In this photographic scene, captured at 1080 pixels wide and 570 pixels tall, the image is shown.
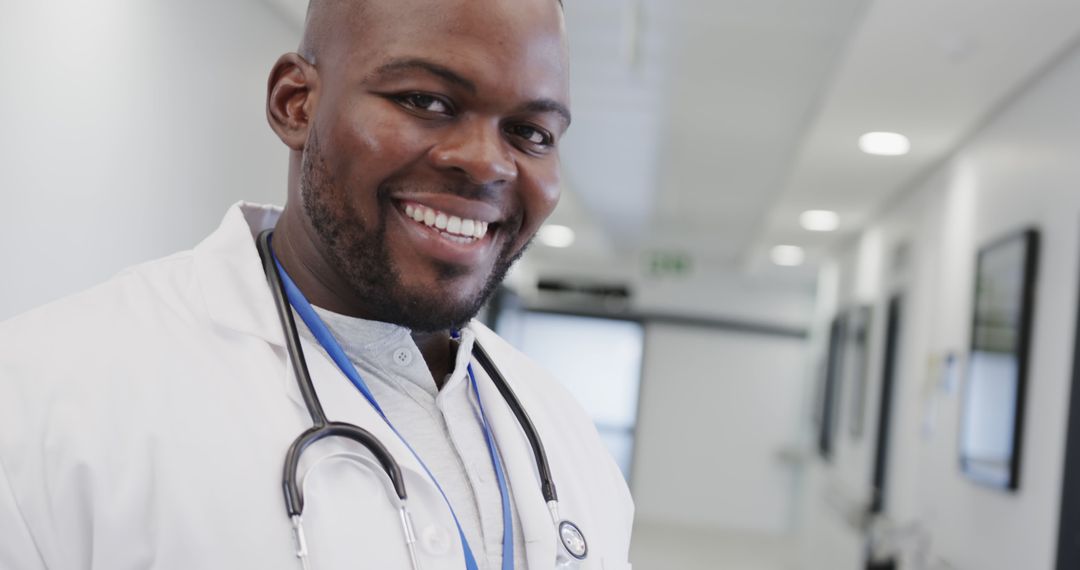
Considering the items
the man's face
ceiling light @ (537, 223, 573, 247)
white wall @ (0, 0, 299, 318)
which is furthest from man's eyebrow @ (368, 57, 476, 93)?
ceiling light @ (537, 223, 573, 247)

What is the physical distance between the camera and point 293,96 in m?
1.11

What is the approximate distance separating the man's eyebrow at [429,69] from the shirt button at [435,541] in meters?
0.40

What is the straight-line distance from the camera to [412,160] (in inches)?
39.6

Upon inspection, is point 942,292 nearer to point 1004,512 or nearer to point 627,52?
point 1004,512

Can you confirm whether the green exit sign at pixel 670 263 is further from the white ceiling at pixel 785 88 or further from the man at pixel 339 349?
the man at pixel 339 349

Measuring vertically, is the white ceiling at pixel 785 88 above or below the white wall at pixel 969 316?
above

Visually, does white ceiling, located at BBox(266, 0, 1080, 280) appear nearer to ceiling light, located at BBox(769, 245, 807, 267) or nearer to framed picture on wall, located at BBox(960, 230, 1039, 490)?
framed picture on wall, located at BBox(960, 230, 1039, 490)

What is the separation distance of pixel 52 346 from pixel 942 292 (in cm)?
465

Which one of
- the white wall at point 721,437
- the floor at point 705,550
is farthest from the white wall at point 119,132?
the white wall at point 721,437

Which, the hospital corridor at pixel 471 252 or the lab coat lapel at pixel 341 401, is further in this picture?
the lab coat lapel at pixel 341 401

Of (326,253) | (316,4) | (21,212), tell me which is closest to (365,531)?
(326,253)

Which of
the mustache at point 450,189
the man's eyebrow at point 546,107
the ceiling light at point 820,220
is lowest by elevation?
the mustache at point 450,189

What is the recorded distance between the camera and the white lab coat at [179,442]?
86 centimetres

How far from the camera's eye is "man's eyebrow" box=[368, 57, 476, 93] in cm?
100
